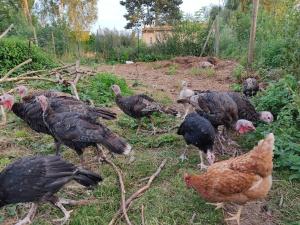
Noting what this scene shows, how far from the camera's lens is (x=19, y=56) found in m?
12.5

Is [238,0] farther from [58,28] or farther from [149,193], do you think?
[149,193]

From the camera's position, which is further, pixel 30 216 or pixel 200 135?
pixel 200 135

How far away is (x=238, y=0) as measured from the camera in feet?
84.8

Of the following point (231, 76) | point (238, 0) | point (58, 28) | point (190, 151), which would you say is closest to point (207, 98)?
point (190, 151)

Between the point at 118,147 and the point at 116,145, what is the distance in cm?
5

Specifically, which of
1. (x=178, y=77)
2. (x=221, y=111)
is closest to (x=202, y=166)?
(x=221, y=111)

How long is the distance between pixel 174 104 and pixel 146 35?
942 inches

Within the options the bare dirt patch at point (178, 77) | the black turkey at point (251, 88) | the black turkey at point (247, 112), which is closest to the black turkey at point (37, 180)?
the black turkey at point (247, 112)

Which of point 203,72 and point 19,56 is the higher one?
point 19,56

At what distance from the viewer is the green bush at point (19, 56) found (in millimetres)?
12125

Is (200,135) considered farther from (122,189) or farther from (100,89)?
(100,89)

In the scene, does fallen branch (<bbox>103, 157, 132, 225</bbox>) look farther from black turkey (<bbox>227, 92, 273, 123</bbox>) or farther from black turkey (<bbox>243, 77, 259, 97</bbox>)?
black turkey (<bbox>243, 77, 259, 97</bbox>)

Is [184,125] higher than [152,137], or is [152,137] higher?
[184,125]

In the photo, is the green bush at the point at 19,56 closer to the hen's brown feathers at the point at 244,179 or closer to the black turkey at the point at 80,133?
the black turkey at the point at 80,133
